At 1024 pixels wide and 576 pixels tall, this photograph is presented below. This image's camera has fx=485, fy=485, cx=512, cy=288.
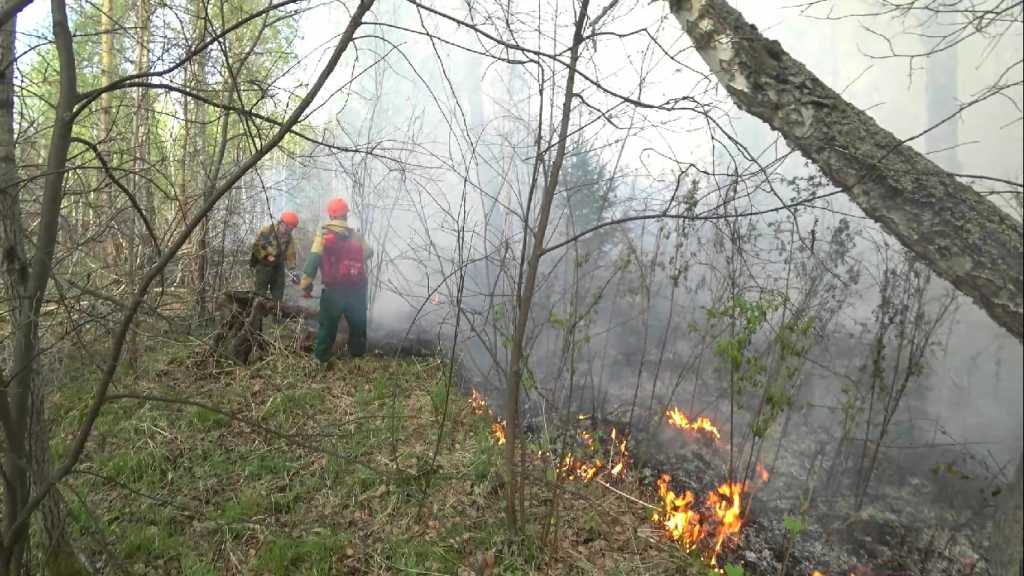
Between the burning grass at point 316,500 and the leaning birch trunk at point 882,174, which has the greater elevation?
the leaning birch trunk at point 882,174

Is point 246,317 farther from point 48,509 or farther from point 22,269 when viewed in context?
point 22,269

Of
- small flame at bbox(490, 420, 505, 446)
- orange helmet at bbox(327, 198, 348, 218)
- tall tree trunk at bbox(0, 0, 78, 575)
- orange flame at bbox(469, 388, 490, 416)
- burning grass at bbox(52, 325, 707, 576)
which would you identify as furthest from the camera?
orange helmet at bbox(327, 198, 348, 218)

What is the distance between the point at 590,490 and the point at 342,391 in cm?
266

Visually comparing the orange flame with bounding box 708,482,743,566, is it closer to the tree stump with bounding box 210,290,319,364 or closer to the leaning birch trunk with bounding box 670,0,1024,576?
the leaning birch trunk with bounding box 670,0,1024,576

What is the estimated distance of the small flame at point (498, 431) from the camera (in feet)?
13.3

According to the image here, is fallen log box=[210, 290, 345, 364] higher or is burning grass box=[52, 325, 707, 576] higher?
fallen log box=[210, 290, 345, 364]

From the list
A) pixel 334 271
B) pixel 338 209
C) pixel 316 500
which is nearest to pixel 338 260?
pixel 334 271

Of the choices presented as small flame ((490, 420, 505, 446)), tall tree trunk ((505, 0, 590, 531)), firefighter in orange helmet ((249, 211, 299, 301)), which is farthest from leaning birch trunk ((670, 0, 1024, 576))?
firefighter in orange helmet ((249, 211, 299, 301))

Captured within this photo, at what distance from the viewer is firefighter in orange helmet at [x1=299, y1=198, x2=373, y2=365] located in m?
5.18

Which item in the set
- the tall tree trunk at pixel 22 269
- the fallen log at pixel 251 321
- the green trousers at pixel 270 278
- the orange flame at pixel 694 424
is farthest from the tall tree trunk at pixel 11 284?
the orange flame at pixel 694 424

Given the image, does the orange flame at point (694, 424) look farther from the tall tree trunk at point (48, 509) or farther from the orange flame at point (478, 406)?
the tall tree trunk at point (48, 509)

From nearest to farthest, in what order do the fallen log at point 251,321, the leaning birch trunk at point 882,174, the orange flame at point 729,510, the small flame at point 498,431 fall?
the leaning birch trunk at point 882,174 < the orange flame at point 729,510 < the small flame at point 498,431 < the fallen log at point 251,321

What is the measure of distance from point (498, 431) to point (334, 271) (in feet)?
8.27

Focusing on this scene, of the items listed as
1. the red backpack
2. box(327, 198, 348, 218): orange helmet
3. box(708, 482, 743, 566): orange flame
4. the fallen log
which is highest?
box(327, 198, 348, 218): orange helmet
